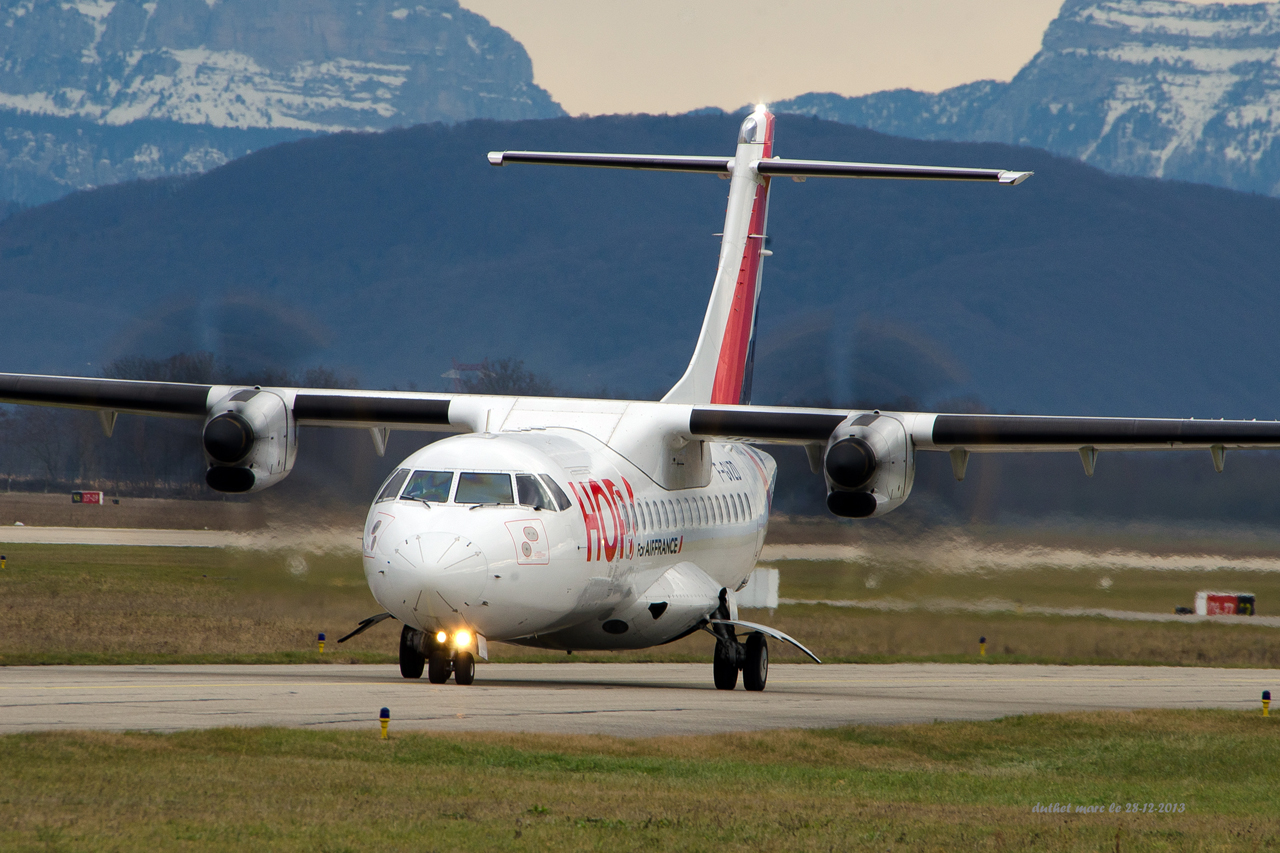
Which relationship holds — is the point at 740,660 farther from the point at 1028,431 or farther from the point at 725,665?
the point at 1028,431

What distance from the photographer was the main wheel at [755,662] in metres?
23.1

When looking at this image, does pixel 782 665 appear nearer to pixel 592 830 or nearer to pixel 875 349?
pixel 875 349

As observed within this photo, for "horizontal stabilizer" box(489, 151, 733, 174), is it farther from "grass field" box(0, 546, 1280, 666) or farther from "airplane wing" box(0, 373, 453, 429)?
"grass field" box(0, 546, 1280, 666)

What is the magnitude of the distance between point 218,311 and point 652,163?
10541 millimetres

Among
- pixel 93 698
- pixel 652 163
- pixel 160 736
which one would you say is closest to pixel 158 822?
pixel 160 736

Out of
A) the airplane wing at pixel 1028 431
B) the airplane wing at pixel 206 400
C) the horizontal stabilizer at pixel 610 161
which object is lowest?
the airplane wing at pixel 206 400

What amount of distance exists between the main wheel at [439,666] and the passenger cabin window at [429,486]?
8.56 feet

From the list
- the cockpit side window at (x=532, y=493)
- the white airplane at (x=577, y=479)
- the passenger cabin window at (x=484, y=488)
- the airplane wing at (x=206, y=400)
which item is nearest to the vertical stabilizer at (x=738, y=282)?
the white airplane at (x=577, y=479)

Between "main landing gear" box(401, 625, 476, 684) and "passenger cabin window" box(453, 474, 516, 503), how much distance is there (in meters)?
2.50

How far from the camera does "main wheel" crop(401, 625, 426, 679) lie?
20984 mm

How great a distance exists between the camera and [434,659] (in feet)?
66.3

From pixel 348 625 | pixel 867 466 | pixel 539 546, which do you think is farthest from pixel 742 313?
pixel 539 546

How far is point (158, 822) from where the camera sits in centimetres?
995

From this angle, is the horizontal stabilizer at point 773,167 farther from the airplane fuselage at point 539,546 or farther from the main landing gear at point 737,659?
the main landing gear at point 737,659
